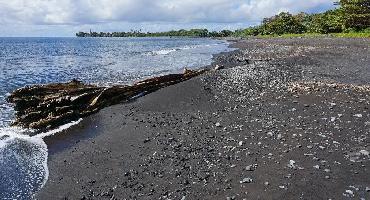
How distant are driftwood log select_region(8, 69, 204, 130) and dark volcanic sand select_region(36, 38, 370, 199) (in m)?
1.02

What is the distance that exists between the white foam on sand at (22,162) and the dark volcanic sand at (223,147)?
43cm

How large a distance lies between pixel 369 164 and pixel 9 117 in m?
18.0

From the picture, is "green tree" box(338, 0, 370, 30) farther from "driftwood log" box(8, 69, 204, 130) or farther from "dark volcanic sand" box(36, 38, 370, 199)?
"driftwood log" box(8, 69, 204, 130)

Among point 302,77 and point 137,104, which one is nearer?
point 137,104

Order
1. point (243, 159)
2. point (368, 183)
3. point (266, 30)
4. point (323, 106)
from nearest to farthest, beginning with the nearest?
point (368, 183) → point (243, 159) → point (323, 106) → point (266, 30)

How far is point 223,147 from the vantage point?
1381 centimetres

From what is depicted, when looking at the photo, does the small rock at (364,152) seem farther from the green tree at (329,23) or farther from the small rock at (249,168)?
the green tree at (329,23)

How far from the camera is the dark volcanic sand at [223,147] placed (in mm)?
10930

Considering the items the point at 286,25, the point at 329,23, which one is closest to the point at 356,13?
the point at 329,23

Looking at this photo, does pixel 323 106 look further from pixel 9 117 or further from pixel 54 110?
pixel 9 117

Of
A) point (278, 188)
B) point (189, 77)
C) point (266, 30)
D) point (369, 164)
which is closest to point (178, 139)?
point (278, 188)

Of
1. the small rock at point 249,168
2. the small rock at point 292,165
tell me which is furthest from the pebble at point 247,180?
the small rock at point 292,165

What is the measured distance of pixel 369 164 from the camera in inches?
460

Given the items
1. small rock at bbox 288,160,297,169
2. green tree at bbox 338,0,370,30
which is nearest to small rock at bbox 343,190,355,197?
small rock at bbox 288,160,297,169
